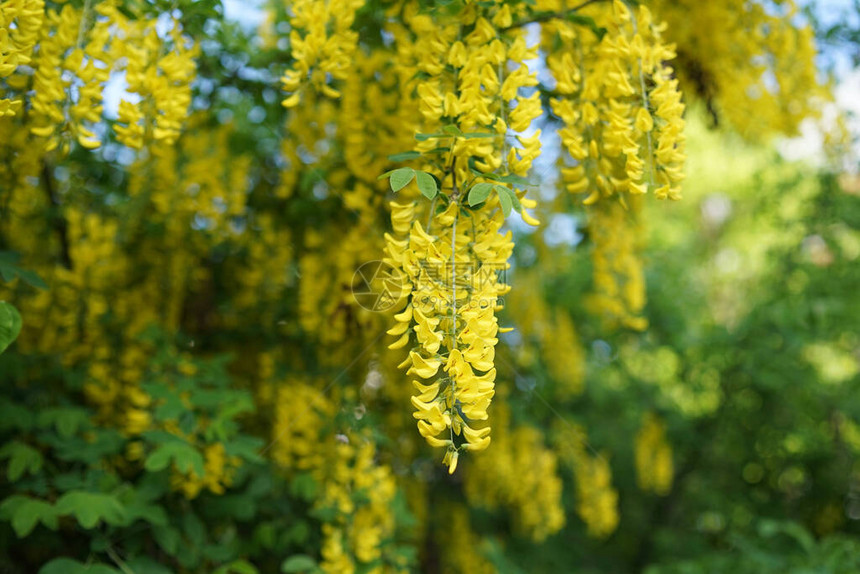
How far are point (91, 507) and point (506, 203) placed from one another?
1447 mm

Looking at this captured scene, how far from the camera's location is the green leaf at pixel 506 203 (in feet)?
4.00

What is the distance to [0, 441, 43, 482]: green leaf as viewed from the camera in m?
1.93

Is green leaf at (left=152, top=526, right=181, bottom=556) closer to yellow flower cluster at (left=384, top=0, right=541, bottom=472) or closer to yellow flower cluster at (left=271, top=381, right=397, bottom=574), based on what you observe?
yellow flower cluster at (left=271, top=381, right=397, bottom=574)

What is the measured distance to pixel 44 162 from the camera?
7.91ft

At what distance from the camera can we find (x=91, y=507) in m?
1.77

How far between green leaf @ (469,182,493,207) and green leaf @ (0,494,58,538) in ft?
4.87

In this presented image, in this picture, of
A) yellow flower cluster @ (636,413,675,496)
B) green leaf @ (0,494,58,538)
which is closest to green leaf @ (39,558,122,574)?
green leaf @ (0,494,58,538)

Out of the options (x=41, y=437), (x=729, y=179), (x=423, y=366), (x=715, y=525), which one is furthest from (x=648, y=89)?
(x=729, y=179)

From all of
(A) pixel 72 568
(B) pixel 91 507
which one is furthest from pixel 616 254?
(A) pixel 72 568

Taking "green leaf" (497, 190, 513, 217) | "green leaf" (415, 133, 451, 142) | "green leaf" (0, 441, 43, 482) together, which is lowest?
"green leaf" (0, 441, 43, 482)

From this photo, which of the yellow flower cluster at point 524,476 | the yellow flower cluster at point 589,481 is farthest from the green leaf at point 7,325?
the yellow flower cluster at point 589,481

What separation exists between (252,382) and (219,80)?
1476 mm

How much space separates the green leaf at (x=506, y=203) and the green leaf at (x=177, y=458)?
124 centimetres

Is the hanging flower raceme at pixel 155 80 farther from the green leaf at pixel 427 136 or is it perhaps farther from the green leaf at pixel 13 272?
the green leaf at pixel 427 136
